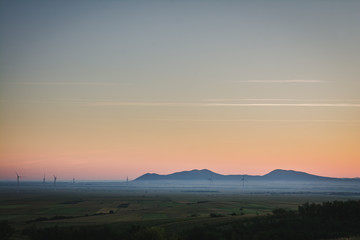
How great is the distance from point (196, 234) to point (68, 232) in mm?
21475

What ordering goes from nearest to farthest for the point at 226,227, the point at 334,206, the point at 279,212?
the point at 226,227 → the point at 334,206 → the point at 279,212

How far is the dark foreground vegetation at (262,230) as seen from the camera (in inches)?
2357

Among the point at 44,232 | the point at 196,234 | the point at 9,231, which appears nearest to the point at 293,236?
the point at 196,234

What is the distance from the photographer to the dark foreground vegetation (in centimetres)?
5988

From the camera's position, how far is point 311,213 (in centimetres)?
7756

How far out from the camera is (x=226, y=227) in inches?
2783

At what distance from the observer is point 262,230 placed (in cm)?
6712

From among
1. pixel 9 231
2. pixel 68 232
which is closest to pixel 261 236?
pixel 68 232

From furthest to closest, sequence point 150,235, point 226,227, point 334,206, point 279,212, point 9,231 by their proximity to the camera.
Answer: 1. point 279,212
2. point 334,206
3. point 226,227
4. point 9,231
5. point 150,235

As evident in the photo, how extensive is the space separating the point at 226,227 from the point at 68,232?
28648 mm

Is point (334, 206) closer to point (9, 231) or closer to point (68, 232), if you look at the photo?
point (68, 232)

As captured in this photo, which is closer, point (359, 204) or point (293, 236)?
point (293, 236)

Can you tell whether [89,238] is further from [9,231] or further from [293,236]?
[293,236]

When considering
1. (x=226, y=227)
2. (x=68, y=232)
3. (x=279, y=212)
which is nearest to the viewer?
(x=68, y=232)
